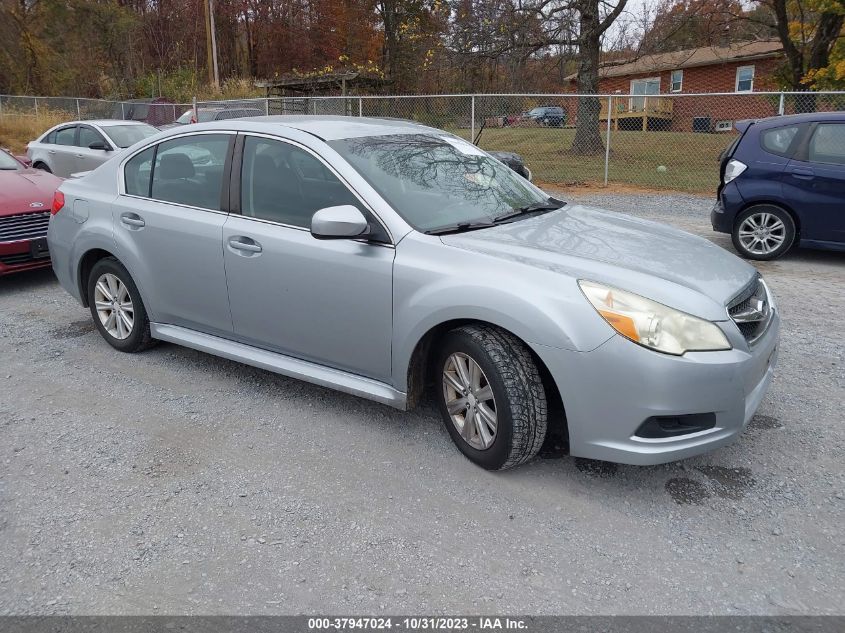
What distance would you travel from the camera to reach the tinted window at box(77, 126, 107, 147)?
13.0 m

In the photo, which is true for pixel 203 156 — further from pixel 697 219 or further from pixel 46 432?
pixel 697 219

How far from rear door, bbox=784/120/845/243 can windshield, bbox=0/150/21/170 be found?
8869 mm

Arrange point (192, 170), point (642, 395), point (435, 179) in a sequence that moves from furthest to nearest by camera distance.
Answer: point (192, 170)
point (435, 179)
point (642, 395)

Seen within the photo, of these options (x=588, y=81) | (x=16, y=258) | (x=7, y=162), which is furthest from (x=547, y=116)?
(x=16, y=258)

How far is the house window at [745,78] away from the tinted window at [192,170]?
35.5m

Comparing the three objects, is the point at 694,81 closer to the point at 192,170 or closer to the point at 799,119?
the point at 799,119

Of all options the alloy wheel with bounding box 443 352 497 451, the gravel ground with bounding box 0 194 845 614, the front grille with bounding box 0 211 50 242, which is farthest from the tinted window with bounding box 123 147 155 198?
the alloy wheel with bounding box 443 352 497 451

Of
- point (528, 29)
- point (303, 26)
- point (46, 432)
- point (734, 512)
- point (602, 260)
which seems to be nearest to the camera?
point (734, 512)

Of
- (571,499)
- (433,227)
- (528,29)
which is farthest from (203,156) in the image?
(528,29)

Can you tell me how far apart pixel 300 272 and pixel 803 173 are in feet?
20.7

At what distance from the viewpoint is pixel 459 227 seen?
12.4ft

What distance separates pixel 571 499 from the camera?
328cm

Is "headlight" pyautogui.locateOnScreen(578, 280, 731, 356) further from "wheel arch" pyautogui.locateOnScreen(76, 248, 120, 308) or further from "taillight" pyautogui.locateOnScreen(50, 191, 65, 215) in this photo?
"taillight" pyautogui.locateOnScreen(50, 191, 65, 215)

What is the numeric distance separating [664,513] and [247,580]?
180cm
